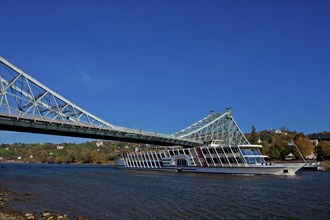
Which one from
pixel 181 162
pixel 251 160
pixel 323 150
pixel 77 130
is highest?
pixel 77 130

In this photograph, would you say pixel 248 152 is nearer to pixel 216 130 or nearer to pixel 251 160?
pixel 251 160

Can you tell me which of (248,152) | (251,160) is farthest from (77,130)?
(251,160)

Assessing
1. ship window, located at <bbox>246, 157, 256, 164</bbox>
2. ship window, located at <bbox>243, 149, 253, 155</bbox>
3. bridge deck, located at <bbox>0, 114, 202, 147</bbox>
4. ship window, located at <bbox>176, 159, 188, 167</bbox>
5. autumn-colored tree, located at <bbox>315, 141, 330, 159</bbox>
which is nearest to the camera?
bridge deck, located at <bbox>0, 114, 202, 147</bbox>

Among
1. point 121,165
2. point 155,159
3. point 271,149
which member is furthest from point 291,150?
point 121,165

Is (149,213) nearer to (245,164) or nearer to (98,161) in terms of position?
(245,164)

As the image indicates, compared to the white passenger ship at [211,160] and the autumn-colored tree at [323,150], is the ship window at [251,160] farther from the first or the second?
the autumn-colored tree at [323,150]

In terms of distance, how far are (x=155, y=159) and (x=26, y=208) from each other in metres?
63.6

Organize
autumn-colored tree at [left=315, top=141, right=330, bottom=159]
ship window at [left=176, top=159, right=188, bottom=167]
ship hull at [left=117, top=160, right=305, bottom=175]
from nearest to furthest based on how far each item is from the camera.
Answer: ship hull at [left=117, top=160, right=305, bottom=175], ship window at [left=176, top=159, right=188, bottom=167], autumn-colored tree at [left=315, top=141, right=330, bottom=159]

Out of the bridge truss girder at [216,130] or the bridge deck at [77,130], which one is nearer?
the bridge deck at [77,130]

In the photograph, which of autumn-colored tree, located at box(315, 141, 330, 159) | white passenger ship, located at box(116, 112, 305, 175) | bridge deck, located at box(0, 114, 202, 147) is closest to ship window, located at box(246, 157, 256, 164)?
white passenger ship, located at box(116, 112, 305, 175)

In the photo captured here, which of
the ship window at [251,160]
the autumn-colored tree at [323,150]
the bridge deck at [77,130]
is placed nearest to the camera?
the bridge deck at [77,130]

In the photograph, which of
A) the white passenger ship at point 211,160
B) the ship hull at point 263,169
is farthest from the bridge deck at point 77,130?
the ship hull at point 263,169

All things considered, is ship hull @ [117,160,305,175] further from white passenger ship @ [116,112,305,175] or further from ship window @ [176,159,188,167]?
ship window @ [176,159,188,167]

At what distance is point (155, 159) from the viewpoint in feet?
289
